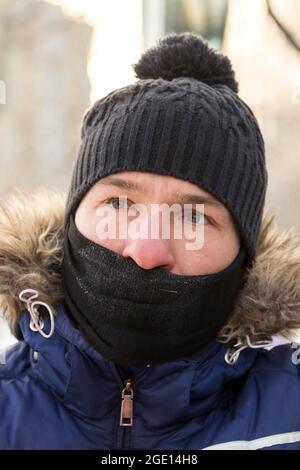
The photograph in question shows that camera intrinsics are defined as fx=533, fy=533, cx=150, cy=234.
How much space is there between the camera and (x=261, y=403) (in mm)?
1146

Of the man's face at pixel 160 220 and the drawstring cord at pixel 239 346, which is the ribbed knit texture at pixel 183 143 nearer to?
the man's face at pixel 160 220

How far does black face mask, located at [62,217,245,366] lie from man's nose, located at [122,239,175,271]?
0.7 inches

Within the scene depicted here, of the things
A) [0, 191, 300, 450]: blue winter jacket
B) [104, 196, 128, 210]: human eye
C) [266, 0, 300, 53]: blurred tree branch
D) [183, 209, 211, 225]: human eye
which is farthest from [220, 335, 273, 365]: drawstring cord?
[266, 0, 300, 53]: blurred tree branch

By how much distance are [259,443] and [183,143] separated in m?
0.65

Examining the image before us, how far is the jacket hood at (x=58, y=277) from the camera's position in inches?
47.6

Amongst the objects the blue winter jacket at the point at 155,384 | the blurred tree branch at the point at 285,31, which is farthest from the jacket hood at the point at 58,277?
the blurred tree branch at the point at 285,31

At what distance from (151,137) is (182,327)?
1.38 feet

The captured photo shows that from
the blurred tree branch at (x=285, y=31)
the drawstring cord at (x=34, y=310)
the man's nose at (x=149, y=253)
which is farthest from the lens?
the blurred tree branch at (x=285, y=31)

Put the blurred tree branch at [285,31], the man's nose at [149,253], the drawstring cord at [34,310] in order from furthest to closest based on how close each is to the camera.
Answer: the blurred tree branch at [285,31] < the drawstring cord at [34,310] < the man's nose at [149,253]

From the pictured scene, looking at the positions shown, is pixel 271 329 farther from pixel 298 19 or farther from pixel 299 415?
pixel 298 19

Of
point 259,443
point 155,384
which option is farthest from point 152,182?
point 259,443

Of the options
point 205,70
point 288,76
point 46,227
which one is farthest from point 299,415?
point 288,76
